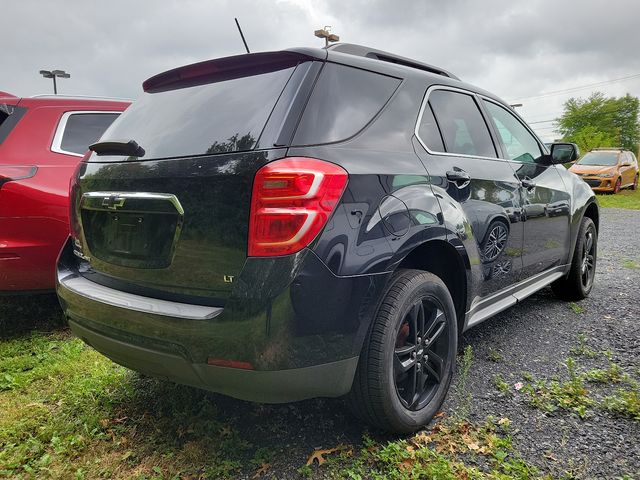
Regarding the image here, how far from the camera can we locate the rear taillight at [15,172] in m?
3.13

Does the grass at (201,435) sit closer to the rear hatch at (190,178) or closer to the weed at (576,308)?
the rear hatch at (190,178)

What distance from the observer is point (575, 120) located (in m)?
48.6

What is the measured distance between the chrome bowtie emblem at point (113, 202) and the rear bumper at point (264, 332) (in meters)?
0.38

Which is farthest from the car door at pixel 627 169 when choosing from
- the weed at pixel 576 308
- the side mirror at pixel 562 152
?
the side mirror at pixel 562 152

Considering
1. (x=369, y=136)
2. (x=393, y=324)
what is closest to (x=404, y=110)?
(x=369, y=136)

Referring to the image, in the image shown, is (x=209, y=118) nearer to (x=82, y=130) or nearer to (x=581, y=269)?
(x=82, y=130)

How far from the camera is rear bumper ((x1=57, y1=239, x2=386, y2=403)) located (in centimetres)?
165

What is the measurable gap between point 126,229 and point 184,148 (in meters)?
0.41

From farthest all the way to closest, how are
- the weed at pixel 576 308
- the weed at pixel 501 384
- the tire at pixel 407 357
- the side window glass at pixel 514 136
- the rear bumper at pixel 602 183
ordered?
the rear bumper at pixel 602 183 → the weed at pixel 576 308 → the side window glass at pixel 514 136 → the weed at pixel 501 384 → the tire at pixel 407 357

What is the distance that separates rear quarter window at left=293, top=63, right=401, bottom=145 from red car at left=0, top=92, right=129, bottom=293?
7.39 feet

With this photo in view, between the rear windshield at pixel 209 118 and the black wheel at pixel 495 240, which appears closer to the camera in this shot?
the rear windshield at pixel 209 118

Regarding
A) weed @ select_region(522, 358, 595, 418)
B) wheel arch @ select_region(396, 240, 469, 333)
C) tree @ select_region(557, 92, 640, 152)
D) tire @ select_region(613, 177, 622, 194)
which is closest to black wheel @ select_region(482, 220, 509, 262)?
wheel arch @ select_region(396, 240, 469, 333)

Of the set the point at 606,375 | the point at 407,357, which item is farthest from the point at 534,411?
the point at 407,357

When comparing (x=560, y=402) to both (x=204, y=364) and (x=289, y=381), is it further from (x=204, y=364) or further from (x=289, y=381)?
(x=204, y=364)
